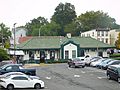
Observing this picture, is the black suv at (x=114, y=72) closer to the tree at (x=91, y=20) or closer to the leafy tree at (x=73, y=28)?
the leafy tree at (x=73, y=28)

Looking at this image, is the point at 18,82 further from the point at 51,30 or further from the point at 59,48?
the point at 51,30

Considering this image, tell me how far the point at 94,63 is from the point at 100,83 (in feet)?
74.1

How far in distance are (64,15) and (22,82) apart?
356 feet

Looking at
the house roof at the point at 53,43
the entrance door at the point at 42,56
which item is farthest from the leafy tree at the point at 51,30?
the entrance door at the point at 42,56

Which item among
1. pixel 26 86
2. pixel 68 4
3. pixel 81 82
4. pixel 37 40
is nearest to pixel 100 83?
pixel 81 82

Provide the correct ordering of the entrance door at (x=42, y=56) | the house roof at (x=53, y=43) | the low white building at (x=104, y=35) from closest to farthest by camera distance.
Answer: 1. the entrance door at (x=42, y=56)
2. the house roof at (x=53, y=43)
3. the low white building at (x=104, y=35)

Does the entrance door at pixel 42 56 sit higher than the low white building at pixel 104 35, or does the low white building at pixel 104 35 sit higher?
the low white building at pixel 104 35

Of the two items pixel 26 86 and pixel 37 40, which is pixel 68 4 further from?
pixel 26 86

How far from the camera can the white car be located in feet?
98.7

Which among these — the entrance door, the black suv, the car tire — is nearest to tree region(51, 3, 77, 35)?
the entrance door

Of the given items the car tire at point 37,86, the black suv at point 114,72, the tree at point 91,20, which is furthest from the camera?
the tree at point 91,20

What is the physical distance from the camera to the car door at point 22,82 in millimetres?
30333

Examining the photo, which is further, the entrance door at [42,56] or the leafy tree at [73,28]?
the leafy tree at [73,28]

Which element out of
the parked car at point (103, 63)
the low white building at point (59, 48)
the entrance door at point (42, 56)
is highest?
the low white building at point (59, 48)
